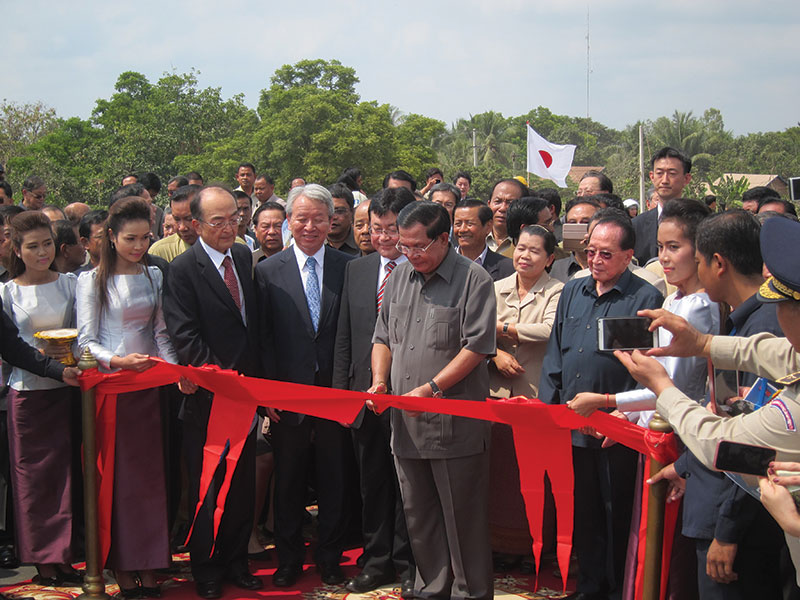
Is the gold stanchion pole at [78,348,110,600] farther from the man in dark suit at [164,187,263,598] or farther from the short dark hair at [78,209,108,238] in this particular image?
the short dark hair at [78,209,108,238]

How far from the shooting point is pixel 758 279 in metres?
2.87

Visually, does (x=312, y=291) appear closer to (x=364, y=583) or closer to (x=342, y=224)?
(x=342, y=224)

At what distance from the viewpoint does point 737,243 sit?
2830mm

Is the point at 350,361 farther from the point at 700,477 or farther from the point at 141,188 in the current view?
the point at 141,188

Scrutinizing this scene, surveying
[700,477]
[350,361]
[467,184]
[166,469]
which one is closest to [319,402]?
[350,361]

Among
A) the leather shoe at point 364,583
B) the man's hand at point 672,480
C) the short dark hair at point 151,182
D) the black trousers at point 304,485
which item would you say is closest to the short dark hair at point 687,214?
the man's hand at point 672,480

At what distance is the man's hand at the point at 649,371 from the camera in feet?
8.75

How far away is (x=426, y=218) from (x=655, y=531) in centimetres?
183

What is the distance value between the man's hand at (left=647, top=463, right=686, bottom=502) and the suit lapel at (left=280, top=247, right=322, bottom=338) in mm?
2160

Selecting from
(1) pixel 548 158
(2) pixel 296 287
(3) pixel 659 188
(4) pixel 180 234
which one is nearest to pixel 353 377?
(2) pixel 296 287

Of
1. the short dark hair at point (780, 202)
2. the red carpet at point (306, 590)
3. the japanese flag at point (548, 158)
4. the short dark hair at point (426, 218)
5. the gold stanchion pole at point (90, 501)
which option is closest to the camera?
the short dark hair at point (426, 218)

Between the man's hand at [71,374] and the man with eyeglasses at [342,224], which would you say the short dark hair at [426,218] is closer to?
the man with eyeglasses at [342,224]

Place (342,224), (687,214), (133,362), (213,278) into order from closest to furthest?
(687,214) < (133,362) < (213,278) < (342,224)

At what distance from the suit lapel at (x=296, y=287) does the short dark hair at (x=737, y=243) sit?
2.35 metres
